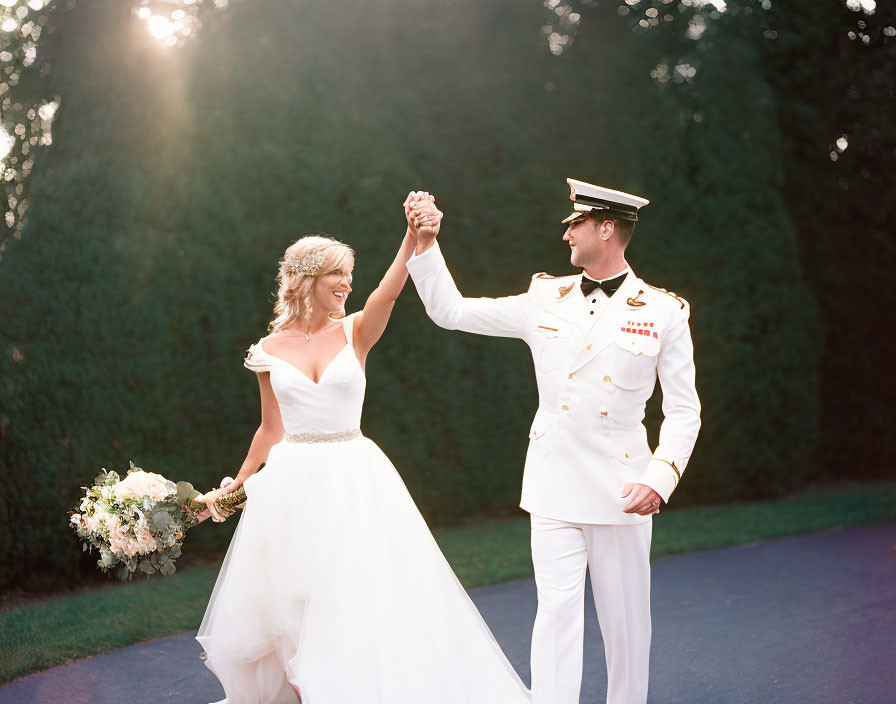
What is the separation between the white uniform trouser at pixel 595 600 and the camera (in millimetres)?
3529

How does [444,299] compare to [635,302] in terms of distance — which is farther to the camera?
[444,299]

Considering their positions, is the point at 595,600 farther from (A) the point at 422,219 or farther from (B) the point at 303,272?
(B) the point at 303,272

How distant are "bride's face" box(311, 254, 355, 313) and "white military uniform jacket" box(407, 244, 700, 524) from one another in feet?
0.92

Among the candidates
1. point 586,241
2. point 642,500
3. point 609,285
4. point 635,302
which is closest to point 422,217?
point 586,241

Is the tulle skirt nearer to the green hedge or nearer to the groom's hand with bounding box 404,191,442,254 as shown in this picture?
the groom's hand with bounding box 404,191,442,254

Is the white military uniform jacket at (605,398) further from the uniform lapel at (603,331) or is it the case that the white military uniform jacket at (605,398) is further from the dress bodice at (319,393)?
the dress bodice at (319,393)

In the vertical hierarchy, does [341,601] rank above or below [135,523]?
below

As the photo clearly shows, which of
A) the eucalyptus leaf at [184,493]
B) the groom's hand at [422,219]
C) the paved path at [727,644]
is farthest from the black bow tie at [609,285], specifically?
the paved path at [727,644]

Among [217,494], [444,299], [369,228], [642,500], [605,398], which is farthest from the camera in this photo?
[369,228]

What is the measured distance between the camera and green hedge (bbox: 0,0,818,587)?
659cm

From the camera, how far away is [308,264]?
3.84 metres

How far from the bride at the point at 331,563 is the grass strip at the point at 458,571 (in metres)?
2.01

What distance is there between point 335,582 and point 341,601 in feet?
0.25

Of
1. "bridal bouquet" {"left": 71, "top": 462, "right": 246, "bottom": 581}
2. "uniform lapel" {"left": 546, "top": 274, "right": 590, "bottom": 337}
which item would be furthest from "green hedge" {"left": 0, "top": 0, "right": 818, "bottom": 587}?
"uniform lapel" {"left": 546, "top": 274, "right": 590, "bottom": 337}
